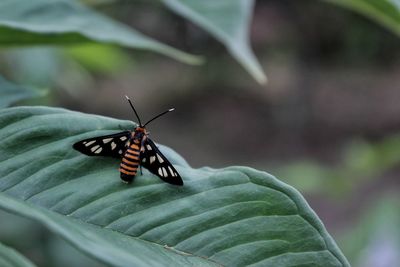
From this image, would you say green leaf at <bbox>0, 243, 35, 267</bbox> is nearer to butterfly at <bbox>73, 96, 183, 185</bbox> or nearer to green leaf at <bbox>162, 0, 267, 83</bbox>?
butterfly at <bbox>73, 96, 183, 185</bbox>

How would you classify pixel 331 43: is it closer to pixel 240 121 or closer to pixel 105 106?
pixel 240 121

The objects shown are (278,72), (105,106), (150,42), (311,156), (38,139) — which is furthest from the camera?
(278,72)

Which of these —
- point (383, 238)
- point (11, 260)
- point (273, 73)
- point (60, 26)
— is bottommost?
point (273, 73)

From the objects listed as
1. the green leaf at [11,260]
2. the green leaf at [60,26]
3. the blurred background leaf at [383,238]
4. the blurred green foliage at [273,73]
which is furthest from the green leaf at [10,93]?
the blurred green foliage at [273,73]

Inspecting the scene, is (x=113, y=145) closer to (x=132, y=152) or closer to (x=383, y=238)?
(x=132, y=152)

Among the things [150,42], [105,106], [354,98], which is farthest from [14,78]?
[354,98]

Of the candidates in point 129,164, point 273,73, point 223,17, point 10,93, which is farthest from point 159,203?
point 273,73

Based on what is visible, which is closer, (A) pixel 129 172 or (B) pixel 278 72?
(A) pixel 129 172
